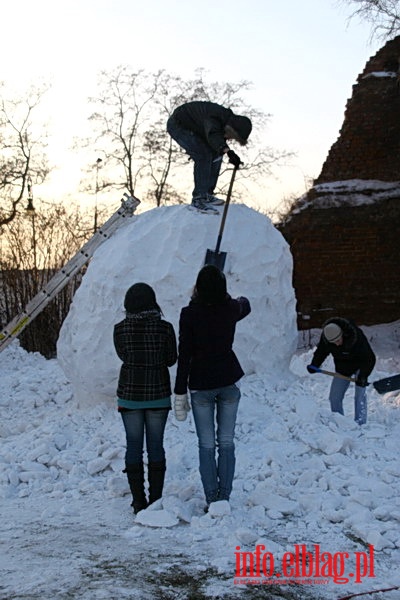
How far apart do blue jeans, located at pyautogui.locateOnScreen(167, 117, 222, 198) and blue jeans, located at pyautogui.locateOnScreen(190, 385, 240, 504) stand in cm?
310

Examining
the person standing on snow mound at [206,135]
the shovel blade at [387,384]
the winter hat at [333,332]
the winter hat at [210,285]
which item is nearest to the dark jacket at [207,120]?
the person standing on snow mound at [206,135]

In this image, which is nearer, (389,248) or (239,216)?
(239,216)

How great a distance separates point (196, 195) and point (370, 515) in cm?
384

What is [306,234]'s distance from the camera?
493 inches

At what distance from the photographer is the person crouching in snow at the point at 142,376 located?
4184 mm

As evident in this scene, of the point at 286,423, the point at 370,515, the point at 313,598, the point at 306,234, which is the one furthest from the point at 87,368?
the point at 306,234

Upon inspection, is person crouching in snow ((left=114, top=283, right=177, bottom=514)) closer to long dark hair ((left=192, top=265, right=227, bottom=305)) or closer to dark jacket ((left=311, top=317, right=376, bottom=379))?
long dark hair ((left=192, top=265, right=227, bottom=305))

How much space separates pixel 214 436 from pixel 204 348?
0.56 m

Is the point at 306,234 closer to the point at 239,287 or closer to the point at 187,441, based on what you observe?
the point at 239,287

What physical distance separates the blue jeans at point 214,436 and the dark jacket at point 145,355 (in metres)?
0.25

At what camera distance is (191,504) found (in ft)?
14.0

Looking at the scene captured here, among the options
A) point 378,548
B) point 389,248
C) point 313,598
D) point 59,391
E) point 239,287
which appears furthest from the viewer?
point 389,248

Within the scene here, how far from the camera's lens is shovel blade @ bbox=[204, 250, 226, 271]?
6.33 m

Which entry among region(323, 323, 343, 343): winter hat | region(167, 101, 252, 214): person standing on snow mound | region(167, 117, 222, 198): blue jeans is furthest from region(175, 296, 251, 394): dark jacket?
region(167, 117, 222, 198): blue jeans
